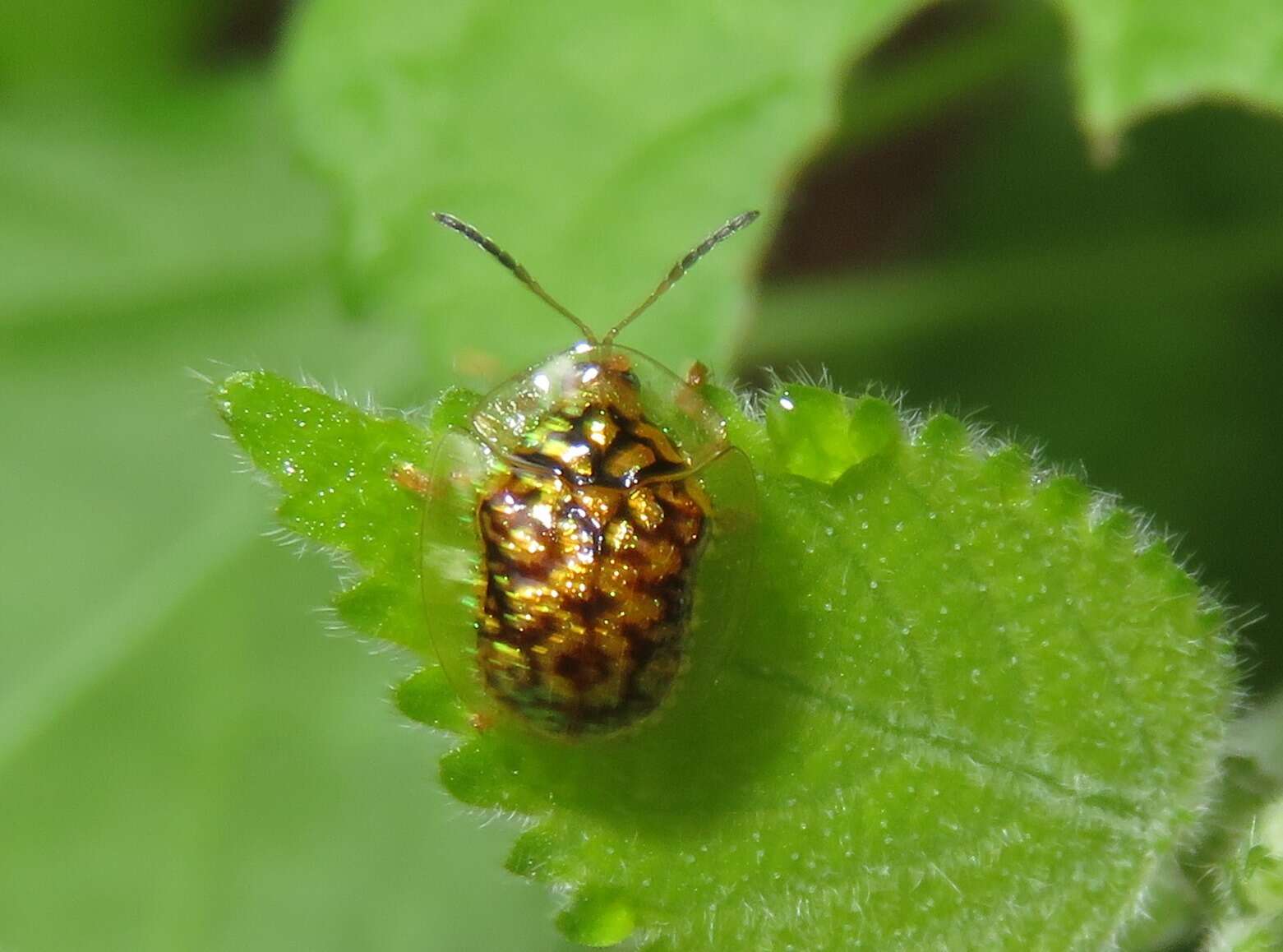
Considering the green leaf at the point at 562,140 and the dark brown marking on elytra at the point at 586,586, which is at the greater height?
the green leaf at the point at 562,140

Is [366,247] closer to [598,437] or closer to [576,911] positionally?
[598,437]

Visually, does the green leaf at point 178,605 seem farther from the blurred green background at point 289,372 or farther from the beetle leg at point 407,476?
the beetle leg at point 407,476

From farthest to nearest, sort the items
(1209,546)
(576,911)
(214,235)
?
1. (214,235)
2. (1209,546)
3. (576,911)

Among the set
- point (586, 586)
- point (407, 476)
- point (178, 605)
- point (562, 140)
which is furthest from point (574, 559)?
point (178, 605)

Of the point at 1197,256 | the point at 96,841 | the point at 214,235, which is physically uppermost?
the point at 214,235

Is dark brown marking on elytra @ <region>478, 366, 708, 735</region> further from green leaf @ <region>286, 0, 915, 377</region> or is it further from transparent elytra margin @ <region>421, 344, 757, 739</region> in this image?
green leaf @ <region>286, 0, 915, 377</region>

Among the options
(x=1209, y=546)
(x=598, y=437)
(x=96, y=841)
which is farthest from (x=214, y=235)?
(x=1209, y=546)

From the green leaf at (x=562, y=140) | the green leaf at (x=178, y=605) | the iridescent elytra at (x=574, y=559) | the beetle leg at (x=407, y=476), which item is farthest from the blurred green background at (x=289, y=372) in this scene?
the beetle leg at (x=407, y=476)
